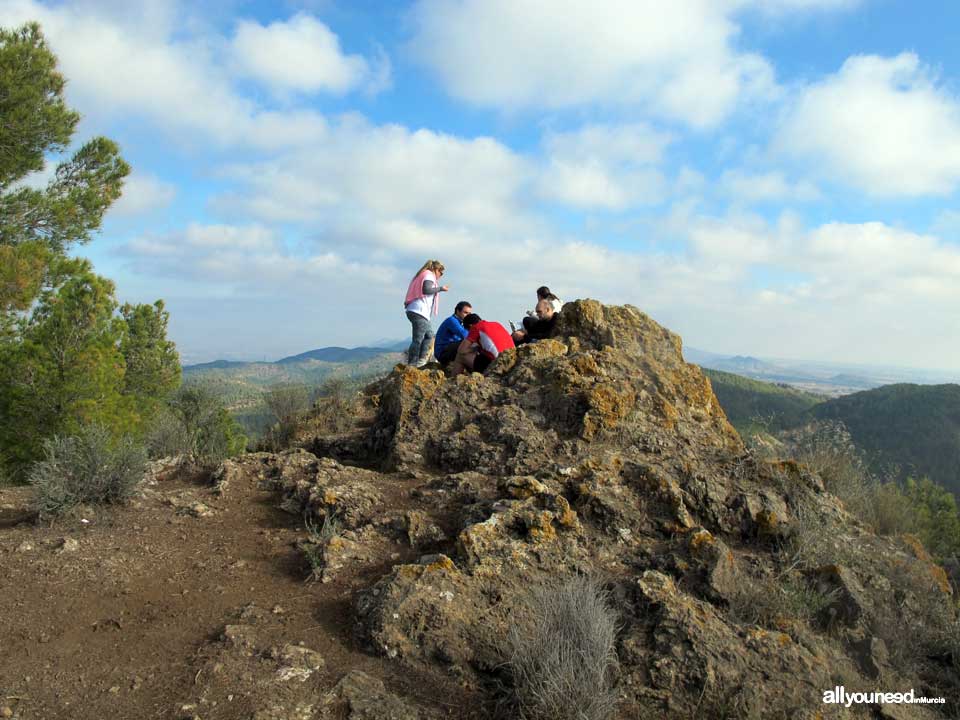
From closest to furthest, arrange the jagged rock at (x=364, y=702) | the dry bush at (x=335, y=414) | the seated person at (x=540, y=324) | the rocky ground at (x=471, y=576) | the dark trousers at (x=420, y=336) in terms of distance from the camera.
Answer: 1. the jagged rock at (x=364, y=702)
2. the rocky ground at (x=471, y=576)
3. the seated person at (x=540, y=324)
4. the dry bush at (x=335, y=414)
5. the dark trousers at (x=420, y=336)

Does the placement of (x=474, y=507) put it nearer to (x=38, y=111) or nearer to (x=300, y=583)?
(x=300, y=583)

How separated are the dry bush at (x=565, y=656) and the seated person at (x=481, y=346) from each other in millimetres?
4325

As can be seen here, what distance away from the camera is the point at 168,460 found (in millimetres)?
6695

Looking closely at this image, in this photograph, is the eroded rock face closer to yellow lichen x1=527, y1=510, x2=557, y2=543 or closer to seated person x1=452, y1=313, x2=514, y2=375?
yellow lichen x1=527, y1=510, x2=557, y2=543

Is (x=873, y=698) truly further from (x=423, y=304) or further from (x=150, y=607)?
(x=423, y=304)

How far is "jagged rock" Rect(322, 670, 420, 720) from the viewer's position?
9.34 ft

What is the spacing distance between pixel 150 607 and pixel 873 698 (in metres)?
4.56

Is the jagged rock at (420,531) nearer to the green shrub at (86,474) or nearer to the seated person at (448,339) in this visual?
the green shrub at (86,474)

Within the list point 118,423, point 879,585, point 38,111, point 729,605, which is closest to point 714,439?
point 879,585

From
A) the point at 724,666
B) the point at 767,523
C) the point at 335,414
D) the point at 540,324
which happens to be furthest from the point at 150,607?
the point at 335,414

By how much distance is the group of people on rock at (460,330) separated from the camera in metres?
7.72

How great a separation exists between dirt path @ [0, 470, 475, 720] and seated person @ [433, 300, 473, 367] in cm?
393

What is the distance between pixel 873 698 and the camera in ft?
10.9

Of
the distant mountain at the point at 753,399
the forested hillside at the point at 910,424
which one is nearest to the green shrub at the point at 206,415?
the forested hillside at the point at 910,424
